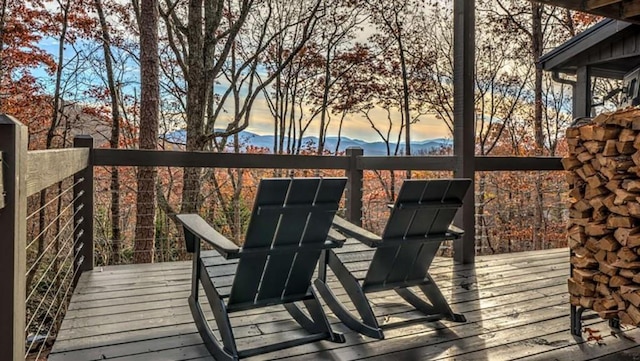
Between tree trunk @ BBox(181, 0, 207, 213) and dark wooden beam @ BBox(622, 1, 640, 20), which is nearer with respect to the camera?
dark wooden beam @ BBox(622, 1, 640, 20)

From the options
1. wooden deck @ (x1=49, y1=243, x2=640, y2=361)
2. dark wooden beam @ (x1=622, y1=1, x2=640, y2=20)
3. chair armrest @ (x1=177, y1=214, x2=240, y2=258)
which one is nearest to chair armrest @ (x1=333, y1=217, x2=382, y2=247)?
wooden deck @ (x1=49, y1=243, x2=640, y2=361)

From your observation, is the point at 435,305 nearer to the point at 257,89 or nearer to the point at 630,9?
the point at 630,9

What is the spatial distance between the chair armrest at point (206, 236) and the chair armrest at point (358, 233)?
0.67 meters

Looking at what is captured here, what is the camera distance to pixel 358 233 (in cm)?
241

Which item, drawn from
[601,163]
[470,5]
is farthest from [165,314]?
[470,5]

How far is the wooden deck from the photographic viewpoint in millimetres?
2146

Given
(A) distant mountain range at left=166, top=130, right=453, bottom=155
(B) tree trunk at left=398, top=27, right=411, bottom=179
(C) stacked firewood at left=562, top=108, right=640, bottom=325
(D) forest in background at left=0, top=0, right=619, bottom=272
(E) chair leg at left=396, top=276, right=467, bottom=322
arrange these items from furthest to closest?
1. (B) tree trunk at left=398, top=27, right=411, bottom=179
2. (A) distant mountain range at left=166, top=130, right=453, bottom=155
3. (D) forest in background at left=0, top=0, right=619, bottom=272
4. (E) chair leg at left=396, top=276, right=467, bottom=322
5. (C) stacked firewood at left=562, top=108, right=640, bottom=325

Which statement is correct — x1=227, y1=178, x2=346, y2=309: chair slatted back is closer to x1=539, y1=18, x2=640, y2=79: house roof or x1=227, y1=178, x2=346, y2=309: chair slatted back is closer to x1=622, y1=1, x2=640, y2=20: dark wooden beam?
x1=622, y1=1, x2=640, y2=20: dark wooden beam

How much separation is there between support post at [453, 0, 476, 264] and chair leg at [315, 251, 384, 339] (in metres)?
1.77

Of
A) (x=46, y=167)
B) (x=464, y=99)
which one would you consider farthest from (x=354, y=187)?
(x=46, y=167)

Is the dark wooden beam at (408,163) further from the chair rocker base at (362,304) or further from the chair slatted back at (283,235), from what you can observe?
the chair slatted back at (283,235)

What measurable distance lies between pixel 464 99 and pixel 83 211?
3.25 meters

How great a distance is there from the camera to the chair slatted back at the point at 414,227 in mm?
2385

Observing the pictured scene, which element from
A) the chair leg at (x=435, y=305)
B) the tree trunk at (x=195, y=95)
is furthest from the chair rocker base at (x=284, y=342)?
the tree trunk at (x=195, y=95)
